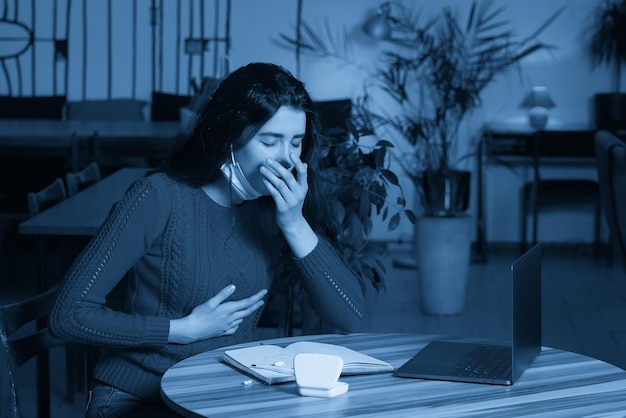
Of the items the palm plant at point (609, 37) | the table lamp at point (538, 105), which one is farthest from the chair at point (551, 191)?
the palm plant at point (609, 37)

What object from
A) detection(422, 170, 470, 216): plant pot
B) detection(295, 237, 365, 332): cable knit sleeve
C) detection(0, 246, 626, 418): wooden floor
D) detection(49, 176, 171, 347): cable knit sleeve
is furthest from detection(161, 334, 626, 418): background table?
detection(422, 170, 470, 216): plant pot

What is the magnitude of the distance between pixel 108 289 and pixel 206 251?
0.75 ft

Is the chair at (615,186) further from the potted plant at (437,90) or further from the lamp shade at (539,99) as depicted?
the lamp shade at (539,99)

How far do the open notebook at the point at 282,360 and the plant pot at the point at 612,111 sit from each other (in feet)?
16.3

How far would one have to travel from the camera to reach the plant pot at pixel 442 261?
4859 mm

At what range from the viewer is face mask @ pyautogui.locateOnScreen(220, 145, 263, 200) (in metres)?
2.02

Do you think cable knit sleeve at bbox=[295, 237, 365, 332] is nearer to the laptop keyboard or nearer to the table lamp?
the laptop keyboard

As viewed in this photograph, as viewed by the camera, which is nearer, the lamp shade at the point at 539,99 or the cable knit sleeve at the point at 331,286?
the cable knit sleeve at the point at 331,286

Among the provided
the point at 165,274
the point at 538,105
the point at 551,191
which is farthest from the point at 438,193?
the point at 165,274

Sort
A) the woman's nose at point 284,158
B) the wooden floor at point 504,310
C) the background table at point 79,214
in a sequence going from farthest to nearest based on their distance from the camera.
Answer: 1. the wooden floor at point 504,310
2. the background table at point 79,214
3. the woman's nose at point 284,158

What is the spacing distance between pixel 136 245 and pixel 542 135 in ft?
14.9

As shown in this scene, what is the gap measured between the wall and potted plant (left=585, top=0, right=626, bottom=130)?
6cm

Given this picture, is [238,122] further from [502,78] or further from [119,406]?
[502,78]

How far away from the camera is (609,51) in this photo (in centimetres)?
652
